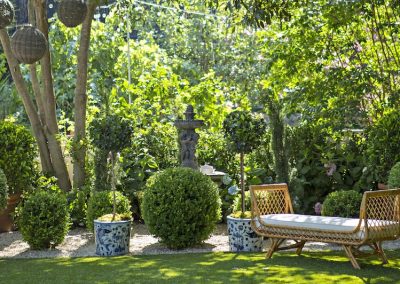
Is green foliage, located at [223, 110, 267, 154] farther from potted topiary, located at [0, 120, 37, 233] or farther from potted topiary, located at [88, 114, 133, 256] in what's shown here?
potted topiary, located at [0, 120, 37, 233]

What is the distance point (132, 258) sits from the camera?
7020mm

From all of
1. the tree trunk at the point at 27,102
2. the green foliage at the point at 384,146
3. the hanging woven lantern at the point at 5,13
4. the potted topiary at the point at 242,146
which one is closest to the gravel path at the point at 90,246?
the potted topiary at the point at 242,146

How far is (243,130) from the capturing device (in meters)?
7.29

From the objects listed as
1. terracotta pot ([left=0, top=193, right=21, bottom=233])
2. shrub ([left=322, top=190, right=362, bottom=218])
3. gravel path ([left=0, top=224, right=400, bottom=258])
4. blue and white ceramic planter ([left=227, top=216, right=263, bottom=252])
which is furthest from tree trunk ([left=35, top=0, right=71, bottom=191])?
shrub ([left=322, top=190, right=362, bottom=218])

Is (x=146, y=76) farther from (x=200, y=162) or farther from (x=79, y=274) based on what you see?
(x=79, y=274)

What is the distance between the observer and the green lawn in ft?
19.1

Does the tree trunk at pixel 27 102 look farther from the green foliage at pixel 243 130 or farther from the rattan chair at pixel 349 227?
the rattan chair at pixel 349 227

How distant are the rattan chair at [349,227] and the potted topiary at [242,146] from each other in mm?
338

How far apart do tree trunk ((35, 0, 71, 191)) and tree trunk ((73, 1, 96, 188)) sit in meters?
0.20

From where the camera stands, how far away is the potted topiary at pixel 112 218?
23.7 ft

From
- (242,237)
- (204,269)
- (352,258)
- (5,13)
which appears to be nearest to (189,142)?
(242,237)

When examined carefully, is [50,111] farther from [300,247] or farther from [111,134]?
[300,247]

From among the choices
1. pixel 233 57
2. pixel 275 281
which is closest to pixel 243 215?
pixel 275 281

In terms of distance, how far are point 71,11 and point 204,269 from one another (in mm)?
3112
